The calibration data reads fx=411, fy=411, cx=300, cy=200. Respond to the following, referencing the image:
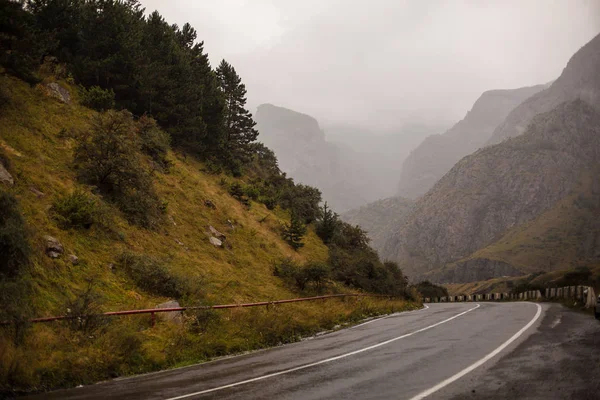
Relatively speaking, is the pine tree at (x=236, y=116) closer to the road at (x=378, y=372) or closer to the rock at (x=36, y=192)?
the rock at (x=36, y=192)

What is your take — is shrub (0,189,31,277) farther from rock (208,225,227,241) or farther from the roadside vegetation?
rock (208,225,227,241)

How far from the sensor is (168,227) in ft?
73.8

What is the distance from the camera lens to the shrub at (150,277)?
16125mm

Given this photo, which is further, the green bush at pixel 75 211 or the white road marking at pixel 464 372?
the green bush at pixel 75 211

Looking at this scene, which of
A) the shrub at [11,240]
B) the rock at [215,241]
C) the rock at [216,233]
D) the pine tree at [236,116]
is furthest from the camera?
the pine tree at [236,116]

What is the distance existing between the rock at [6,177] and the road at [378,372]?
9.87 metres

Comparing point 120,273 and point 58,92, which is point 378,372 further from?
point 58,92

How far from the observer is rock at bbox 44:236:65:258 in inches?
540

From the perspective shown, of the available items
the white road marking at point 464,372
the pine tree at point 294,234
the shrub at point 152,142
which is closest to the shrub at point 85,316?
the white road marking at point 464,372

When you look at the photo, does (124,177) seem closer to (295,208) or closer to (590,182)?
(295,208)

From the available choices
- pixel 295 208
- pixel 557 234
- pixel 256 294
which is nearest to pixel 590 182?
pixel 557 234

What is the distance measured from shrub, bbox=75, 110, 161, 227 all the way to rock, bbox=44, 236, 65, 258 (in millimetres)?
6010

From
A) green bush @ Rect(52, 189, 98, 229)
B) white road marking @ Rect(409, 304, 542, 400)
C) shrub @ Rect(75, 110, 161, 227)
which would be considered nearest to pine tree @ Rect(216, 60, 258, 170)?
shrub @ Rect(75, 110, 161, 227)

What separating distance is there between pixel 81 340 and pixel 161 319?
126 inches
